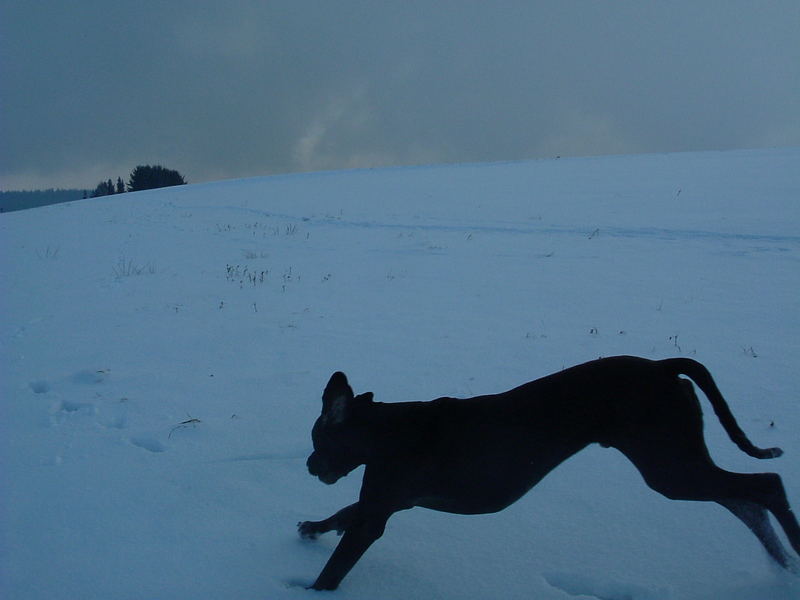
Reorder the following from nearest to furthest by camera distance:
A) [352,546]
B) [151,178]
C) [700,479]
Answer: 1. [700,479]
2. [352,546]
3. [151,178]

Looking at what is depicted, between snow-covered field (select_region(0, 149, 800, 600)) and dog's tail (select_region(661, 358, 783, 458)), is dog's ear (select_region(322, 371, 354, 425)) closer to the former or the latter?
snow-covered field (select_region(0, 149, 800, 600))

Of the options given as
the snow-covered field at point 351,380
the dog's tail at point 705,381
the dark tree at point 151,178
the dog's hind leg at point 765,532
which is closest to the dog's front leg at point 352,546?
the snow-covered field at point 351,380

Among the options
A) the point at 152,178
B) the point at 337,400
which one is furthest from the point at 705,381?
the point at 152,178

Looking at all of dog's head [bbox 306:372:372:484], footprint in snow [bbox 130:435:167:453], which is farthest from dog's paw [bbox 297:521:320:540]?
footprint in snow [bbox 130:435:167:453]

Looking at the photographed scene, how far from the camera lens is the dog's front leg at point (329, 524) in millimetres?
3025

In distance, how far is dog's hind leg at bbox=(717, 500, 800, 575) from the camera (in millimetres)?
2682

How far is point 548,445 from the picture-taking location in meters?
2.54

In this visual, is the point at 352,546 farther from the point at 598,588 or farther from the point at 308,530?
the point at 598,588

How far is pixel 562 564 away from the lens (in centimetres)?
287

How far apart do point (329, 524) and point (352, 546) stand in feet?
1.42

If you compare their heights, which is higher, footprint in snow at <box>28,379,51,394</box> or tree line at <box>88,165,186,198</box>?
tree line at <box>88,165,186,198</box>

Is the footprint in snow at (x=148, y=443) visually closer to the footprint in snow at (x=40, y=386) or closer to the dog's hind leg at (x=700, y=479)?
the footprint in snow at (x=40, y=386)

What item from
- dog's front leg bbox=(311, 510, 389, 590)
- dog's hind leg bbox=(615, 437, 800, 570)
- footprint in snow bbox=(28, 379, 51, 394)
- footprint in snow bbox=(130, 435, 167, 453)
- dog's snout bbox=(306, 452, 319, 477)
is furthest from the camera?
footprint in snow bbox=(28, 379, 51, 394)

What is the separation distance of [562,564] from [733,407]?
2.18 m
